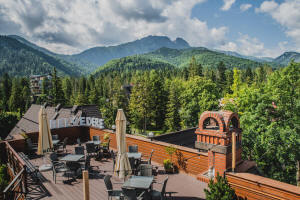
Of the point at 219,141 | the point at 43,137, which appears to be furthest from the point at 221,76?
the point at 219,141

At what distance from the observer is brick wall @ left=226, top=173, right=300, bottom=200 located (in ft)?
13.4

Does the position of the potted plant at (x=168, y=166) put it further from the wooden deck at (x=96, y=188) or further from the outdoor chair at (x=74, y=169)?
the outdoor chair at (x=74, y=169)

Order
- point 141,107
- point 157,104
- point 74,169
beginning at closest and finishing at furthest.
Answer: point 74,169, point 141,107, point 157,104

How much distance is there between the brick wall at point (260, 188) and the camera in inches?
161

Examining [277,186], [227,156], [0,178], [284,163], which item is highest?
[227,156]

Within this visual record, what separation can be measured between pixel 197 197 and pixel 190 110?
70.9ft

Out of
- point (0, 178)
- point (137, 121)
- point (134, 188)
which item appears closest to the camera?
point (134, 188)

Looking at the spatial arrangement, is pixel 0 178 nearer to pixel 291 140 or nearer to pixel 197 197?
pixel 197 197

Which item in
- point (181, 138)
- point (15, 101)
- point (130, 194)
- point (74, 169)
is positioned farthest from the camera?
point (15, 101)

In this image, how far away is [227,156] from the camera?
5.12 meters

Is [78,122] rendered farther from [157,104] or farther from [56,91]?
[56,91]

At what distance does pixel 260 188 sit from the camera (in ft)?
14.8

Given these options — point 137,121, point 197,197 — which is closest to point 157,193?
point 197,197

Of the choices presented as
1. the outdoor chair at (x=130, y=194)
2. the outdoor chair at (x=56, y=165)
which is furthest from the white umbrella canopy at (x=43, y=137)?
the outdoor chair at (x=130, y=194)
